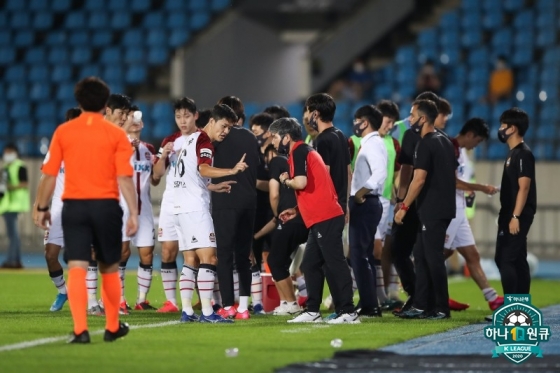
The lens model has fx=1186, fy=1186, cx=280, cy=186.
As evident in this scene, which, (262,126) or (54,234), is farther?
(262,126)

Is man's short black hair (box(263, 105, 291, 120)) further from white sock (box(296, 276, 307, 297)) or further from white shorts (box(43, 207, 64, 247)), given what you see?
white shorts (box(43, 207, 64, 247))

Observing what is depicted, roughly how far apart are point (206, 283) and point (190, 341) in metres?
1.56

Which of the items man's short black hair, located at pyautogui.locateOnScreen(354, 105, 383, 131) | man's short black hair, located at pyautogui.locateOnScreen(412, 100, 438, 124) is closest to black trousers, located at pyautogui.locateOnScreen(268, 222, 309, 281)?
man's short black hair, located at pyautogui.locateOnScreen(354, 105, 383, 131)

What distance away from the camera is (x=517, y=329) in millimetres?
8766

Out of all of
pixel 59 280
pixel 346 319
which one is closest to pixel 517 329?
pixel 346 319

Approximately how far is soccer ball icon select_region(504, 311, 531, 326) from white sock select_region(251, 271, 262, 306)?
4279mm

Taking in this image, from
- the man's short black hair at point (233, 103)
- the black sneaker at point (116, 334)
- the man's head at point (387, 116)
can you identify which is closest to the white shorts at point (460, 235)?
the man's head at point (387, 116)

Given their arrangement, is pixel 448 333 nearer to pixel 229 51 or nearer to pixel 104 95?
pixel 104 95

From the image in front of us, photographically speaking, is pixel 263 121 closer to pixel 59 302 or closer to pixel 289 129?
pixel 289 129

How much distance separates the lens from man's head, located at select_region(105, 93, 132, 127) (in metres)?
12.0

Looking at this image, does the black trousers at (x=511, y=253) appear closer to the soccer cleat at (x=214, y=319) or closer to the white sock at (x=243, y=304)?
the white sock at (x=243, y=304)

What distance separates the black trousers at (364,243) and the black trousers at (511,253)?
4.09 feet

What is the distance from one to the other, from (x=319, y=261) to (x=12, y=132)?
18.2 m

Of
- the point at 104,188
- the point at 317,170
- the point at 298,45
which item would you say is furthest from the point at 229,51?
the point at 104,188
